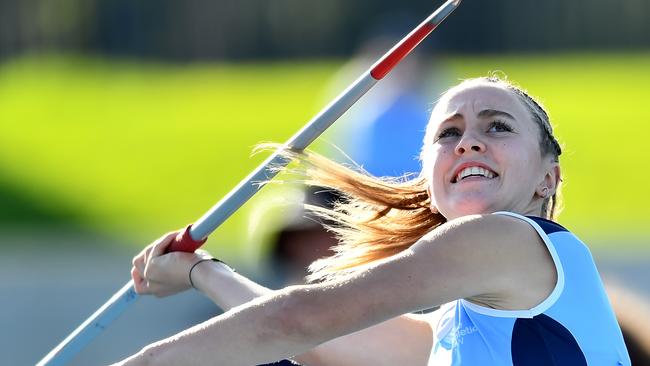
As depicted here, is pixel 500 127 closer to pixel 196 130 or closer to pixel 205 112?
pixel 196 130

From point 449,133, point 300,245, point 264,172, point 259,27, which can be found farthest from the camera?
point 259,27

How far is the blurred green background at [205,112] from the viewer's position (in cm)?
819

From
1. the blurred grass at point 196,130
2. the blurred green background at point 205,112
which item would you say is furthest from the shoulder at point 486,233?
the blurred grass at point 196,130

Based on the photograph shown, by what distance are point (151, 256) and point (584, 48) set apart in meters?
14.3

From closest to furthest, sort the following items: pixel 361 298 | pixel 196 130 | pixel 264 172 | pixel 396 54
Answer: pixel 361 298
pixel 396 54
pixel 264 172
pixel 196 130

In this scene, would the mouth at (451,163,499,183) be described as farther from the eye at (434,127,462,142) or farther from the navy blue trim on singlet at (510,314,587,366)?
the navy blue trim on singlet at (510,314,587,366)

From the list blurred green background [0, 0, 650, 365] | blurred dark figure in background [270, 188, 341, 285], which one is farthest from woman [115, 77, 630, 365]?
blurred dark figure in background [270, 188, 341, 285]

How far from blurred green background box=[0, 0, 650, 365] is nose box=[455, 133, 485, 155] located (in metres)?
1.40

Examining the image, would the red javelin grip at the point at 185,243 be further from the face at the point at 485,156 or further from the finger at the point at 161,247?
the face at the point at 485,156

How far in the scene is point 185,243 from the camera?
3750 mm

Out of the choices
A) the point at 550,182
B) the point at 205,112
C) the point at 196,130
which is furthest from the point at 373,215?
the point at 205,112

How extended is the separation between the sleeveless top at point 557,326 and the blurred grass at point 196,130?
5.59m

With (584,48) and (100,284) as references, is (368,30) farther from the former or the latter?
(100,284)

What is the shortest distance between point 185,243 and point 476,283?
3.83 ft
